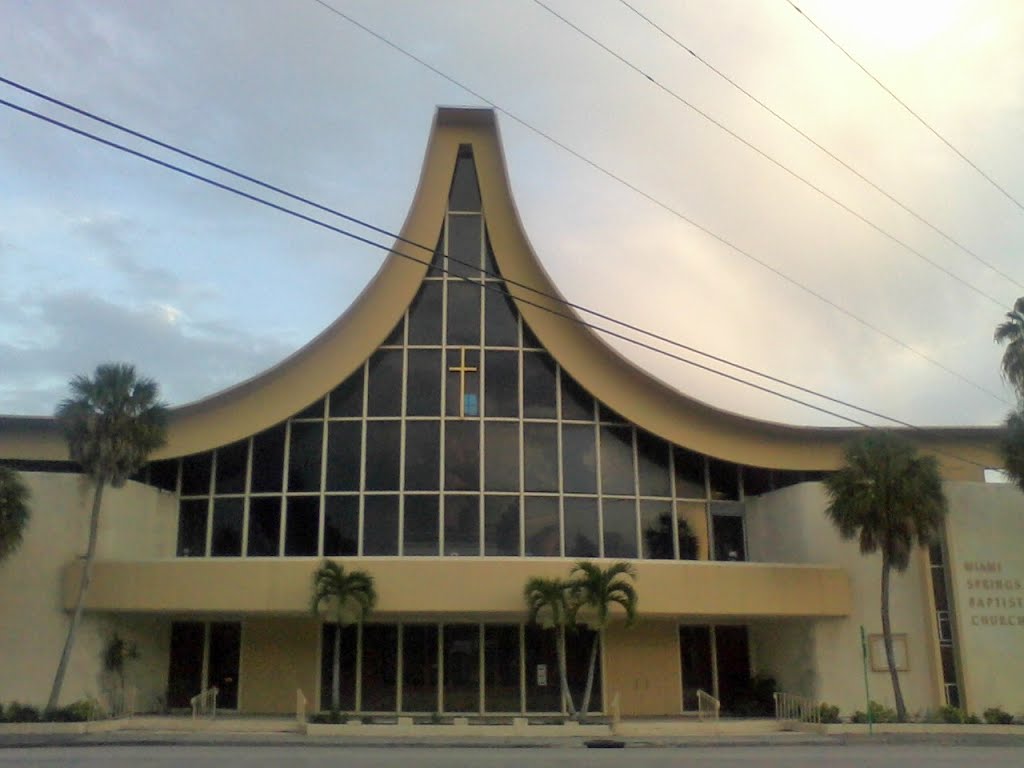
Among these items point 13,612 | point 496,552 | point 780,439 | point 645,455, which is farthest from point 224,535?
point 780,439

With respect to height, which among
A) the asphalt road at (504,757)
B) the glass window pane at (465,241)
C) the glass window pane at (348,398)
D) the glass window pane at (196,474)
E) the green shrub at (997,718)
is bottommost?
the asphalt road at (504,757)

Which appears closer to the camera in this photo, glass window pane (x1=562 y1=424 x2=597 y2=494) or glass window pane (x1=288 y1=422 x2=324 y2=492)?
glass window pane (x1=288 y1=422 x2=324 y2=492)

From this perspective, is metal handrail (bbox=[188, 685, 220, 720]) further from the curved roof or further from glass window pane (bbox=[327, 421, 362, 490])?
the curved roof

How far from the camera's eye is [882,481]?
2481cm

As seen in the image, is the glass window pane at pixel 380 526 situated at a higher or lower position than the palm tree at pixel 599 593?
higher

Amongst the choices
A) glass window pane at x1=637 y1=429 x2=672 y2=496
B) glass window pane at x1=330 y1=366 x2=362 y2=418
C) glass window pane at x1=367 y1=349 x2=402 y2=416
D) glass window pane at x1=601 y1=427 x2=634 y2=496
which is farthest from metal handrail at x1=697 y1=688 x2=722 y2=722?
Result: glass window pane at x1=330 y1=366 x2=362 y2=418

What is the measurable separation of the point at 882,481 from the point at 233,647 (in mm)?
17849

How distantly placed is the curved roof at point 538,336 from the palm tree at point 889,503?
3.92m

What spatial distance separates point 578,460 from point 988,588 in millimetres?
11435

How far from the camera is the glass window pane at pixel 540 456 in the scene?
1116 inches

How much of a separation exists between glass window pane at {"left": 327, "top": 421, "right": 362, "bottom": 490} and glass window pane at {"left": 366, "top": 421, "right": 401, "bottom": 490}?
1.09 feet

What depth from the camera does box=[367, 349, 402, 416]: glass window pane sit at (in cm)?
2866

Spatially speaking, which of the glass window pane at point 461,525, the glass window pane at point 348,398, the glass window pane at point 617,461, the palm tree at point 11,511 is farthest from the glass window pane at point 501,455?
the palm tree at point 11,511

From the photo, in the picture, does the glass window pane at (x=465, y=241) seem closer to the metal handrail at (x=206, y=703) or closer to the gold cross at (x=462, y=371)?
the gold cross at (x=462, y=371)
